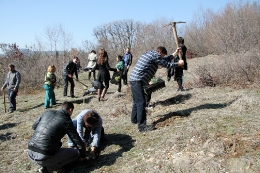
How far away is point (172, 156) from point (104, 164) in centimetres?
119

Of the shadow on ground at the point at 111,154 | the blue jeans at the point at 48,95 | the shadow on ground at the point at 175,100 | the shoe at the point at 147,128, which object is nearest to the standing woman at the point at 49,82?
the blue jeans at the point at 48,95

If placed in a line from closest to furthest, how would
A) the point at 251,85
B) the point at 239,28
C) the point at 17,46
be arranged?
the point at 251,85 < the point at 239,28 < the point at 17,46

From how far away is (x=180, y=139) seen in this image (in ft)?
14.1

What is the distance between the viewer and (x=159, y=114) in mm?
5930

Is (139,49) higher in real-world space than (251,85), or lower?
higher

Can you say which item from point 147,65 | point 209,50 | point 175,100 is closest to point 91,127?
point 147,65

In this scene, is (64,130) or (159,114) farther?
(159,114)

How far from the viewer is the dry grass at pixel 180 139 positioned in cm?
364

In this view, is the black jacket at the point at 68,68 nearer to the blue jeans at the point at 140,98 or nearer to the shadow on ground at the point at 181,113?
the shadow on ground at the point at 181,113

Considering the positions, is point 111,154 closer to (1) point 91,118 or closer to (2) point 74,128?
(1) point 91,118

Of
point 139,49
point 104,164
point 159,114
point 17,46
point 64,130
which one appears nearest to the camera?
point 64,130

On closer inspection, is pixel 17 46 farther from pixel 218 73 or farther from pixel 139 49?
pixel 218 73

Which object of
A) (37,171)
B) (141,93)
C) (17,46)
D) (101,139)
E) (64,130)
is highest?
(17,46)

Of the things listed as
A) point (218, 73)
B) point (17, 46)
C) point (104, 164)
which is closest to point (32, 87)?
point (17, 46)
